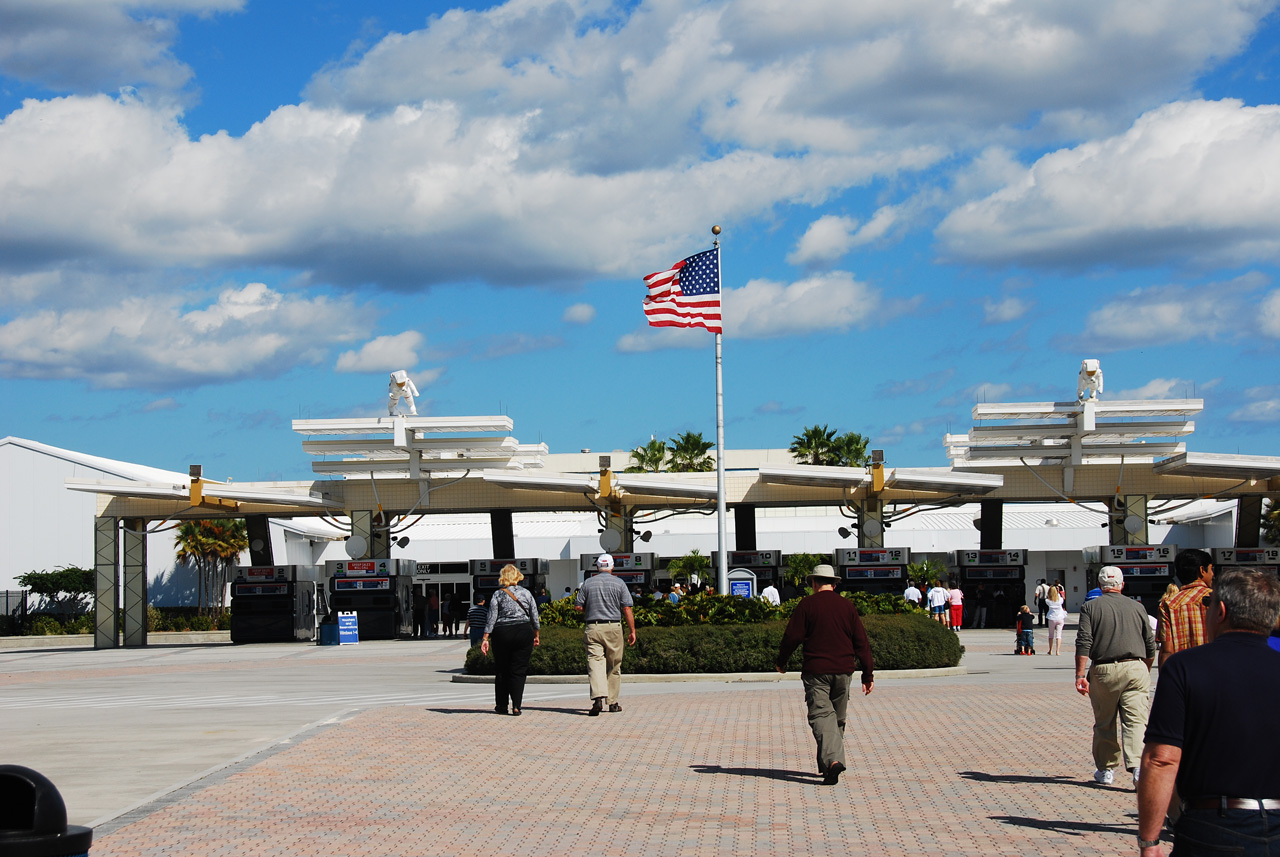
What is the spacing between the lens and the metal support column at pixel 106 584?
133 ft

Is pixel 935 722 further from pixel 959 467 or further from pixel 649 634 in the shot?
pixel 959 467

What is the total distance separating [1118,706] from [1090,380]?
32141 millimetres

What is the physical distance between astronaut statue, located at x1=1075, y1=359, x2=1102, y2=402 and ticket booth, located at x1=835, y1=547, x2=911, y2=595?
7603 mm

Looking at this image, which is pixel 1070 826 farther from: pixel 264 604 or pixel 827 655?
pixel 264 604

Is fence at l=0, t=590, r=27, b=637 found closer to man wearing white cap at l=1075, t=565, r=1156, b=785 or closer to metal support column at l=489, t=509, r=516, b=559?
metal support column at l=489, t=509, r=516, b=559

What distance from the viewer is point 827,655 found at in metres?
10.1

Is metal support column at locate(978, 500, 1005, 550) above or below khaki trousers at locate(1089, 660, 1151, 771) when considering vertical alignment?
above

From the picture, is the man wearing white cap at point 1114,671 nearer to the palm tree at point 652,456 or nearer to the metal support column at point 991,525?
the metal support column at point 991,525

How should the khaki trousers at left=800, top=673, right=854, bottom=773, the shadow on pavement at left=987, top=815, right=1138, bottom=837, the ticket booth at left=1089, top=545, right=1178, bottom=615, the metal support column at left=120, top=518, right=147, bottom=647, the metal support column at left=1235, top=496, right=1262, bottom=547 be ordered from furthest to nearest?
the metal support column at left=120, top=518, right=147, bottom=647 < the metal support column at left=1235, top=496, right=1262, bottom=547 < the ticket booth at left=1089, top=545, right=1178, bottom=615 < the khaki trousers at left=800, top=673, right=854, bottom=773 < the shadow on pavement at left=987, top=815, right=1138, bottom=837

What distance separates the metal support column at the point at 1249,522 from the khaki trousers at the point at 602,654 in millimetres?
31787

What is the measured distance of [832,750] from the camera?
9742 mm

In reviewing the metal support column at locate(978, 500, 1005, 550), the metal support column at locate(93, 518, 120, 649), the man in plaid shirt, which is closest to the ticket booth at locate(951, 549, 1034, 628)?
the metal support column at locate(978, 500, 1005, 550)

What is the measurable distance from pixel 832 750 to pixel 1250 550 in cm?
3256

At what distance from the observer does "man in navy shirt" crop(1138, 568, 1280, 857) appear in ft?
13.6
